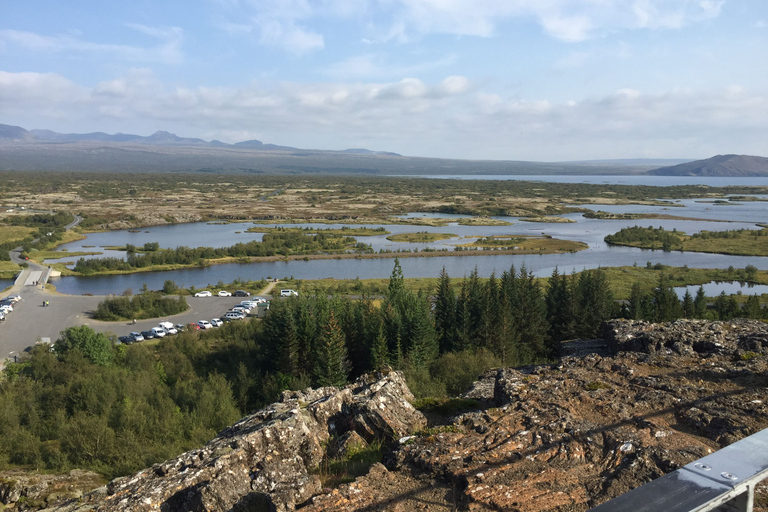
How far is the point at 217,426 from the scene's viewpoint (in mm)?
17719

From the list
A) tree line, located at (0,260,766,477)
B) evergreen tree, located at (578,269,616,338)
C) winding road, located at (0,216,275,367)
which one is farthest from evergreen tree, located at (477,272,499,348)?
winding road, located at (0,216,275,367)

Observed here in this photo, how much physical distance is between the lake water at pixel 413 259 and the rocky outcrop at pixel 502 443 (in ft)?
112

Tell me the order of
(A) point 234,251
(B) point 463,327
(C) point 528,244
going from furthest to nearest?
(C) point 528,244 < (A) point 234,251 < (B) point 463,327

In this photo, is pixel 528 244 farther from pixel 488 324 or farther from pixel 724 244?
pixel 488 324

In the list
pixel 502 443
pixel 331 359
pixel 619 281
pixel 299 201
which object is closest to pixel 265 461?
pixel 502 443

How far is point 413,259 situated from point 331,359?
123 ft

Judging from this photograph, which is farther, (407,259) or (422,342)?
(407,259)

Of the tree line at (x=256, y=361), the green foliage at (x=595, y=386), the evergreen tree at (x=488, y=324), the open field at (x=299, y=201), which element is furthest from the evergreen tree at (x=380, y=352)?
the open field at (x=299, y=201)

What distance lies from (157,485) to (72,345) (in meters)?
22.7

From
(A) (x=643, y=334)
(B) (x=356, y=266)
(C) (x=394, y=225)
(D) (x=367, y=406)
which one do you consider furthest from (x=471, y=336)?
(C) (x=394, y=225)

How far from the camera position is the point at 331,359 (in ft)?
69.8

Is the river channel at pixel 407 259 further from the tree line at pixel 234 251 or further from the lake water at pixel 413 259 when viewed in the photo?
the tree line at pixel 234 251

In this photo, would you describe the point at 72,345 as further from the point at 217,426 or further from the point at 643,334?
the point at 643,334

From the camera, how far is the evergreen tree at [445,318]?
1035 inches
